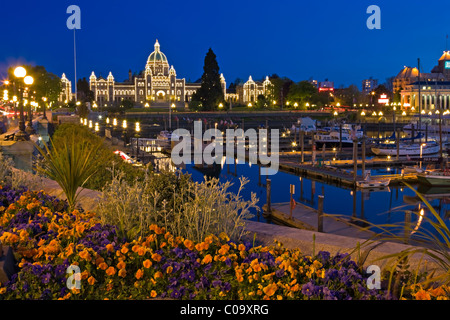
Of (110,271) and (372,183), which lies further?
(372,183)

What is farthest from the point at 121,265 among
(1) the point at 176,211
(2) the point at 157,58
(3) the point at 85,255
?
(2) the point at 157,58

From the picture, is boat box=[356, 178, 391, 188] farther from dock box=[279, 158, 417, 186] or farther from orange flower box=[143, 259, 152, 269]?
orange flower box=[143, 259, 152, 269]

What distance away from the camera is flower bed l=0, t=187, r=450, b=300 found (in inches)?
159

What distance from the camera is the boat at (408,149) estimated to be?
46.5 metres

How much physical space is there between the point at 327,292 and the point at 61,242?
3094 mm

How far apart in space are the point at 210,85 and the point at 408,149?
5948 centimetres

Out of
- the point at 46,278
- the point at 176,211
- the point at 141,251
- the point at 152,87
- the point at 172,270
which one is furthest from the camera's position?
the point at 152,87

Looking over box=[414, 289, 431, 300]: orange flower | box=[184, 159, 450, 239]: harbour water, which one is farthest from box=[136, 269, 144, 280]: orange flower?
box=[184, 159, 450, 239]: harbour water

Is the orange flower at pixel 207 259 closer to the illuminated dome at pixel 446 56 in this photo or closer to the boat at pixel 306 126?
the boat at pixel 306 126

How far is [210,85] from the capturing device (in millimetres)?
99500

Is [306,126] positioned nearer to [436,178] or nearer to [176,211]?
[436,178]

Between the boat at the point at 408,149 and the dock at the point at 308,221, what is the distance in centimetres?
2710
